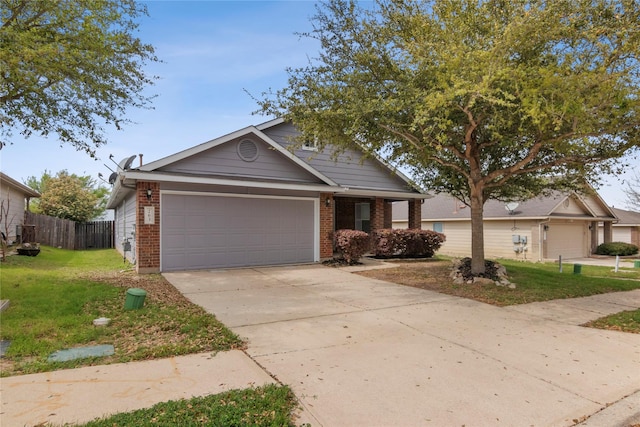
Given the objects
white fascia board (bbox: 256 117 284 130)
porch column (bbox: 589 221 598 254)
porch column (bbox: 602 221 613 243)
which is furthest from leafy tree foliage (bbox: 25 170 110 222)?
porch column (bbox: 602 221 613 243)

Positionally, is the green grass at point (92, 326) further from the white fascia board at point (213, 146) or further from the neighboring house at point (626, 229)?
the neighboring house at point (626, 229)

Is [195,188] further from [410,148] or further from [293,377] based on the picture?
[293,377]

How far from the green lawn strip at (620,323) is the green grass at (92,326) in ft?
18.9

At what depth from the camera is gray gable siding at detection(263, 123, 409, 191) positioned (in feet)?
51.3

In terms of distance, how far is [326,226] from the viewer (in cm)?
1383

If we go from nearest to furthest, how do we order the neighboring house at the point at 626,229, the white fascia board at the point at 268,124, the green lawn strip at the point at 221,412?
the green lawn strip at the point at 221,412, the white fascia board at the point at 268,124, the neighboring house at the point at 626,229

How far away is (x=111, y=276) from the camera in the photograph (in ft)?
33.1

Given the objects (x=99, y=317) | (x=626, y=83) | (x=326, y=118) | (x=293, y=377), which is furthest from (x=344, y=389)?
(x=626, y=83)

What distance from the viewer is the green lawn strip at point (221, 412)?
294 cm

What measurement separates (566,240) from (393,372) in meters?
24.8

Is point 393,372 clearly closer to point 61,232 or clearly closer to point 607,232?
point 61,232

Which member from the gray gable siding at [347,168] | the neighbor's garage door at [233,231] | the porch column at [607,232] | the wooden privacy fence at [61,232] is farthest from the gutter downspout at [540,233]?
the wooden privacy fence at [61,232]

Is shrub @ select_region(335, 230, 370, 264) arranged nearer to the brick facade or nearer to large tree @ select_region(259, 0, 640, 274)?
the brick facade

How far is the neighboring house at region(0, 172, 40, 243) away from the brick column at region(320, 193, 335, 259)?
12.5 metres
